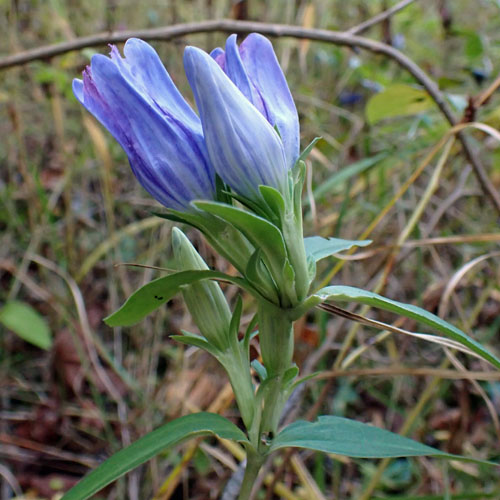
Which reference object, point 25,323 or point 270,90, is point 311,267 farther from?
point 25,323

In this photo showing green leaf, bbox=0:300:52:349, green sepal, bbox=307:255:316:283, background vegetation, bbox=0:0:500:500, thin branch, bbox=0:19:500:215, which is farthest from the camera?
green leaf, bbox=0:300:52:349

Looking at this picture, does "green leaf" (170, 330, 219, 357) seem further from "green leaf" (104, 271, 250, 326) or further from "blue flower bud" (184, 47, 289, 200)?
"blue flower bud" (184, 47, 289, 200)

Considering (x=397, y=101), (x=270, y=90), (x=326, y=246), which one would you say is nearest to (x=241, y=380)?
(x=326, y=246)

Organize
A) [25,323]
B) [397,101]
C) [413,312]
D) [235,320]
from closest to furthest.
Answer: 1. [413,312]
2. [235,320]
3. [397,101]
4. [25,323]

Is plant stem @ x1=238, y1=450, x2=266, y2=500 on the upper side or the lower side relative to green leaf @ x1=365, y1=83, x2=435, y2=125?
lower

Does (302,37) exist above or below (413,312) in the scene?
above

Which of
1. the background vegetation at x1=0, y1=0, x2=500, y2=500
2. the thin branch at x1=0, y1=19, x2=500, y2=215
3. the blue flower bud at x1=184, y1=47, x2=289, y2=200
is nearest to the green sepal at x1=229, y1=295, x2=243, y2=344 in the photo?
the blue flower bud at x1=184, y1=47, x2=289, y2=200

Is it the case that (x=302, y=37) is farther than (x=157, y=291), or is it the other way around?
(x=302, y=37)
